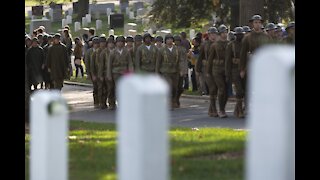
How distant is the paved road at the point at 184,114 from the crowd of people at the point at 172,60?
36 centimetres

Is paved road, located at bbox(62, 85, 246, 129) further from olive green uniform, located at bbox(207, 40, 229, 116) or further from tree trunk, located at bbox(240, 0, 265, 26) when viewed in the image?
tree trunk, located at bbox(240, 0, 265, 26)

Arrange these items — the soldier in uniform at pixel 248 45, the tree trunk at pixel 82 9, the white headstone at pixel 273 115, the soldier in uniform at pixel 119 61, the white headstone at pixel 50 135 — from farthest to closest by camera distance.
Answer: the tree trunk at pixel 82 9 → the soldier in uniform at pixel 119 61 → the soldier in uniform at pixel 248 45 → the white headstone at pixel 50 135 → the white headstone at pixel 273 115

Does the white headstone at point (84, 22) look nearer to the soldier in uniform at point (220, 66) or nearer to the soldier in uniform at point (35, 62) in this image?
the soldier in uniform at point (35, 62)

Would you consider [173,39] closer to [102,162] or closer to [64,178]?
[102,162]

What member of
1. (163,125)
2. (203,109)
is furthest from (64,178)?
(203,109)

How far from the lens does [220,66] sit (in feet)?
53.7

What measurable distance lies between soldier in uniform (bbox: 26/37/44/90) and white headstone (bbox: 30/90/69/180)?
17.2 m

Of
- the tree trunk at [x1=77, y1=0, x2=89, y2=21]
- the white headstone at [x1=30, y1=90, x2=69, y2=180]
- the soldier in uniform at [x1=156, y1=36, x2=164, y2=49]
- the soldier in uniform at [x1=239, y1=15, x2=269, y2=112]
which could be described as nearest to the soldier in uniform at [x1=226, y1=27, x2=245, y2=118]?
the soldier in uniform at [x1=239, y1=15, x2=269, y2=112]

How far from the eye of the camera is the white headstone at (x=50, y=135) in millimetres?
3549

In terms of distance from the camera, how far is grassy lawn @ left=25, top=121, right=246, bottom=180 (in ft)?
26.6

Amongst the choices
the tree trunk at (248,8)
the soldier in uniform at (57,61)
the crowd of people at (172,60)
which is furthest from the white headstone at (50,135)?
the tree trunk at (248,8)

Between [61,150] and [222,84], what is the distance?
12976mm

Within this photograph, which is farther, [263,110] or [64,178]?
[64,178]
